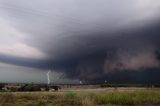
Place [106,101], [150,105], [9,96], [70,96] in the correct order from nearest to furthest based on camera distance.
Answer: [150,105] < [106,101] < [70,96] < [9,96]

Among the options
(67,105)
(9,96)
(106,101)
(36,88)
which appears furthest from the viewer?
(36,88)

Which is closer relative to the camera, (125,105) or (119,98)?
(125,105)

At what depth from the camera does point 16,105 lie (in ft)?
129

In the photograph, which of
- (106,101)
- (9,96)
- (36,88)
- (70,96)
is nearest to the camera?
(106,101)

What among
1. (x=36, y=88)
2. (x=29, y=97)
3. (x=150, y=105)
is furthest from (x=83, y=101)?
(x=36, y=88)

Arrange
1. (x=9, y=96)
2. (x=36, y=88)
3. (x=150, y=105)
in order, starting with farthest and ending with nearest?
(x=36, y=88), (x=9, y=96), (x=150, y=105)

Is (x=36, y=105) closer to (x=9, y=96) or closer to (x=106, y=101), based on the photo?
(x=106, y=101)

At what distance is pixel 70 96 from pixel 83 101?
9.73 m

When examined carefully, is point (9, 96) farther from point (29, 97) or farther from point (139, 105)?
point (139, 105)

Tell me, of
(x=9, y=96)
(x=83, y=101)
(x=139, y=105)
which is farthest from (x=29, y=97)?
(x=139, y=105)

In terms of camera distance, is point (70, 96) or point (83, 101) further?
point (70, 96)

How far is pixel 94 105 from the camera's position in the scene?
3762cm

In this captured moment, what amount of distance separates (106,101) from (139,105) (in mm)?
6583

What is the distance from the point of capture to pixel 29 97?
2180 inches
